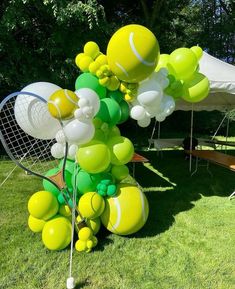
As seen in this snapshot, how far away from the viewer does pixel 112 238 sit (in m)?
3.67

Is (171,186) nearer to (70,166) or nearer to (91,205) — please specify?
(70,166)

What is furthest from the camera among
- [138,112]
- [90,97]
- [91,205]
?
[138,112]

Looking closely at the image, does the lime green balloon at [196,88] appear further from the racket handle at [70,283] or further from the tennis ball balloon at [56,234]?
the racket handle at [70,283]

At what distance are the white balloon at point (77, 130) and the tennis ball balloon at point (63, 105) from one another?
3.6 inches

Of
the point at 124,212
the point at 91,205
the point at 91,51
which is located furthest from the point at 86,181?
the point at 91,51

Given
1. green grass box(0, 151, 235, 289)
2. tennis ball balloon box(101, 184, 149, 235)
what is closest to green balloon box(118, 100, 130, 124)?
tennis ball balloon box(101, 184, 149, 235)

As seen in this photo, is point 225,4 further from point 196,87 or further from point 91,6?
point 196,87

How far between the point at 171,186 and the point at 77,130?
136 inches

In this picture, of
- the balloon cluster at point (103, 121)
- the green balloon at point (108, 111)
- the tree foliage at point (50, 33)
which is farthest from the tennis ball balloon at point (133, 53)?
the tree foliage at point (50, 33)

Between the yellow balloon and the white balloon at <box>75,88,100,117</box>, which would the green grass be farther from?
the yellow balloon

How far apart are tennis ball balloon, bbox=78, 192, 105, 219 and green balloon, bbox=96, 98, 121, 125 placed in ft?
2.87

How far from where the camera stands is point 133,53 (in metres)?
3.08

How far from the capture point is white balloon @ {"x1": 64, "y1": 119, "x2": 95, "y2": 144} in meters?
2.95

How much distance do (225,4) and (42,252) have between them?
1794cm
